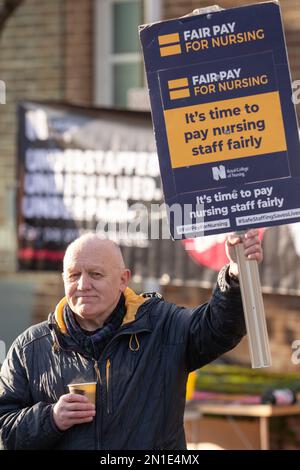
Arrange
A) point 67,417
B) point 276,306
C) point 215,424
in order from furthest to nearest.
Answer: point 276,306 < point 215,424 < point 67,417

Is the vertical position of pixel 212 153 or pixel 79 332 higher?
pixel 212 153

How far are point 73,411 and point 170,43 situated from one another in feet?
4.89

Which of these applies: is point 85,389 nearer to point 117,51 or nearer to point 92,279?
point 92,279

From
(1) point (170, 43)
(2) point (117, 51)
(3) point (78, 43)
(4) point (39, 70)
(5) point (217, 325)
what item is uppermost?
(3) point (78, 43)

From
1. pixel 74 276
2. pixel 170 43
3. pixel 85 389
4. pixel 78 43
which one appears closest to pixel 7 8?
pixel 78 43

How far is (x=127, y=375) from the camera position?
16.1ft

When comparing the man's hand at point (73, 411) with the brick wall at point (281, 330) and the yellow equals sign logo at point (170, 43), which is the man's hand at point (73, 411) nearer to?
the yellow equals sign logo at point (170, 43)

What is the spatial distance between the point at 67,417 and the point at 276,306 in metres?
6.66

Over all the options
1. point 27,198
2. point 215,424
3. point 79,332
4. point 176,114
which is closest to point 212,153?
point 176,114

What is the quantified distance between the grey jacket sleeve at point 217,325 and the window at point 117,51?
791 centimetres

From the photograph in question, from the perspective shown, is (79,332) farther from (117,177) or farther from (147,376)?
(117,177)

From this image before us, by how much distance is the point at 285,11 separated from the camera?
1155 cm

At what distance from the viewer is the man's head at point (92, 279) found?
497cm

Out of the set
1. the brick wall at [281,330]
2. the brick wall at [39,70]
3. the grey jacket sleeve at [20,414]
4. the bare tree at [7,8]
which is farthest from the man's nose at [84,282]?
the brick wall at [39,70]
